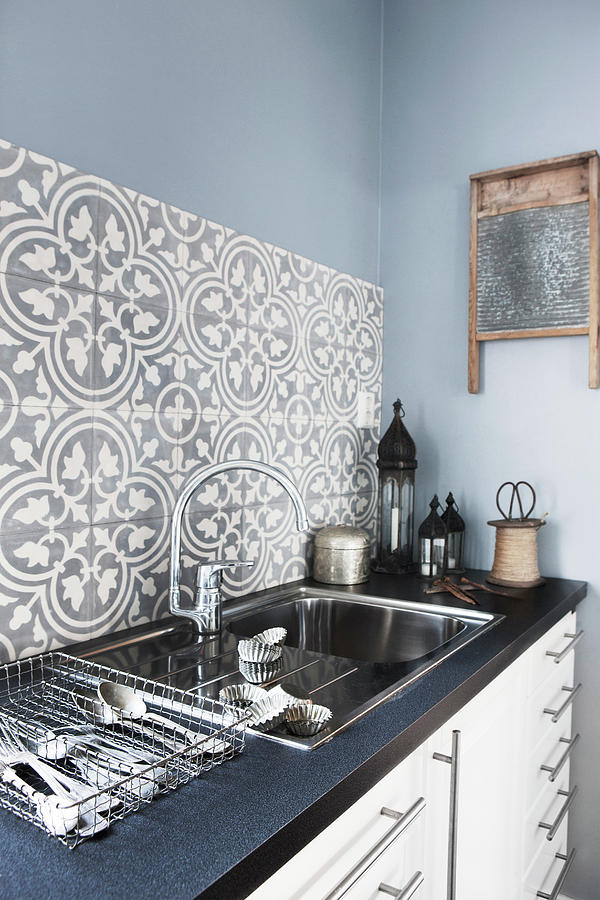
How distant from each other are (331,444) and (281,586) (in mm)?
448

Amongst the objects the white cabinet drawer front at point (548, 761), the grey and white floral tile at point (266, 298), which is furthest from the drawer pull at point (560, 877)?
the grey and white floral tile at point (266, 298)

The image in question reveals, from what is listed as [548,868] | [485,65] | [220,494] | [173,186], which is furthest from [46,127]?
[548,868]

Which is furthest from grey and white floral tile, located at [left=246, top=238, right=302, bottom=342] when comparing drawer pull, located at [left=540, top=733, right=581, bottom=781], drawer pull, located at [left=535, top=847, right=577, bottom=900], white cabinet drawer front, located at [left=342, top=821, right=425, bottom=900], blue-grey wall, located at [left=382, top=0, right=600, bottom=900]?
drawer pull, located at [left=535, top=847, right=577, bottom=900]

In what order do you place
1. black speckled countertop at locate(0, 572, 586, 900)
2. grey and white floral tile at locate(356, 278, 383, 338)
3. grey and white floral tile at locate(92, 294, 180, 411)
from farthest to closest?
A: grey and white floral tile at locate(356, 278, 383, 338), grey and white floral tile at locate(92, 294, 180, 411), black speckled countertop at locate(0, 572, 586, 900)

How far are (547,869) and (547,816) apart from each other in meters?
0.15

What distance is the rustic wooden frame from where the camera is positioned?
189 centimetres

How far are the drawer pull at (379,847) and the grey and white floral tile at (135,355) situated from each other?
2.77ft

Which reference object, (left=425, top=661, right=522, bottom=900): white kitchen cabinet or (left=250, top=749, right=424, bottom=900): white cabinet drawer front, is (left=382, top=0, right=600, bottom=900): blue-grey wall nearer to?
(left=425, top=661, right=522, bottom=900): white kitchen cabinet

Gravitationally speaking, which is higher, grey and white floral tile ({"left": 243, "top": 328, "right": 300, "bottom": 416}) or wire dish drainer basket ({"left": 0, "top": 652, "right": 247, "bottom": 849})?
grey and white floral tile ({"left": 243, "top": 328, "right": 300, "bottom": 416})

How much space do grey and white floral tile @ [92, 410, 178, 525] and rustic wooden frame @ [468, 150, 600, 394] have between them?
3.52 feet

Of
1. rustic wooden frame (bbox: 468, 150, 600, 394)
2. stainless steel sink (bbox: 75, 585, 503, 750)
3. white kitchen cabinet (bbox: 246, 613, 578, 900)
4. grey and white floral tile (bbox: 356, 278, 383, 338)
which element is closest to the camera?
white kitchen cabinet (bbox: 246, 613, 578, 900)

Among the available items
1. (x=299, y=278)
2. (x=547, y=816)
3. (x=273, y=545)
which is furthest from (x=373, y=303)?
(x=547, y=816)

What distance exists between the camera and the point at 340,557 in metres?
1.82

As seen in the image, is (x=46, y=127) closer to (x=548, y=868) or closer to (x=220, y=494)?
(x=220, y=494)
